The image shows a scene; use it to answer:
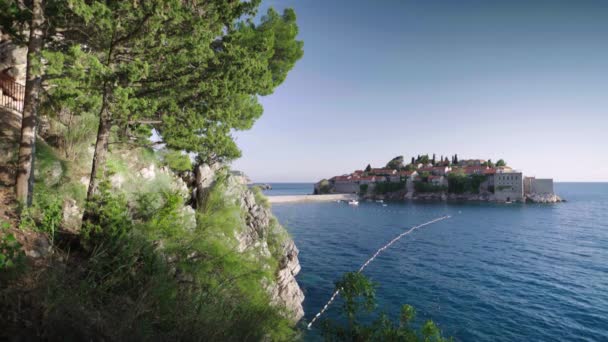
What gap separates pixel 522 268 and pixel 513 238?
14.1 m

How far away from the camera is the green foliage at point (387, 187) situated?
100875 mm

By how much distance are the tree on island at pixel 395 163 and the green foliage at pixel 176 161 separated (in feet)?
408

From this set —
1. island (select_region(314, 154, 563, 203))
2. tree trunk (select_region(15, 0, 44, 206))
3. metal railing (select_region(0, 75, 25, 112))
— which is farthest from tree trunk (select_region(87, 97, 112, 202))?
island (select_region(314, 154, 563, 203))

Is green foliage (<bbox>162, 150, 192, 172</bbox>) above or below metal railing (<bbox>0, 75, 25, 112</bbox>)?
below

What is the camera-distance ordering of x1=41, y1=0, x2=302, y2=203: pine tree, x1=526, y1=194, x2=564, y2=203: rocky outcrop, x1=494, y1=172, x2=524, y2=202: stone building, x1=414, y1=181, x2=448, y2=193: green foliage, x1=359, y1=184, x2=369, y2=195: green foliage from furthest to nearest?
x1=359, y1=184, x2=369, y2=195: green foliage, x1=414, y1=181, x2=448, y2=193: green foliage, x1=494, y1=172, x2=524, y2=202: stone building, x1=526, y1=194, x2=564, y2=203: rocky outcrop, x1=41, y1=0, x2=302, y2=203: pine tree

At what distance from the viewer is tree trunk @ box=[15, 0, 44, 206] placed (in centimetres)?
525

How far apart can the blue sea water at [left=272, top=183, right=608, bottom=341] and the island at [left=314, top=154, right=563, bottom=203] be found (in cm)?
4840

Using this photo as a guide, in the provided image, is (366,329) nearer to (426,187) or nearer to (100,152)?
(100,152)

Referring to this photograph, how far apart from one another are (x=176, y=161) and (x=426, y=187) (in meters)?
98.5

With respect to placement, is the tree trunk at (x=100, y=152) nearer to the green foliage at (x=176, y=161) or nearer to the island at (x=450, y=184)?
the green foliage at (x=176, y=161)

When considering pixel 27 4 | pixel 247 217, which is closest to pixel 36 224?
pixel 27 4

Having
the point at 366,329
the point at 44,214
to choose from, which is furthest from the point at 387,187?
the point at 44,214

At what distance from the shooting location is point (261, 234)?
1534cm

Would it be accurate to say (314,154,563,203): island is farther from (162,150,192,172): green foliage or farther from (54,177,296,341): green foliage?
(54,177,296,341): green foliage
